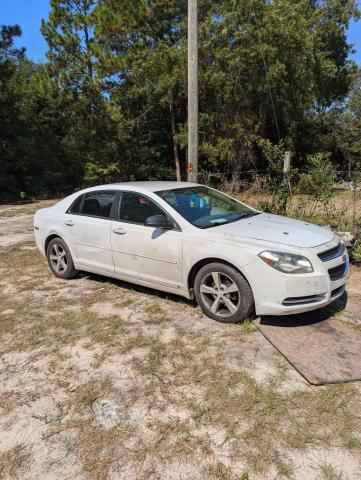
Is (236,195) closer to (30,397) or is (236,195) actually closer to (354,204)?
(354,204)

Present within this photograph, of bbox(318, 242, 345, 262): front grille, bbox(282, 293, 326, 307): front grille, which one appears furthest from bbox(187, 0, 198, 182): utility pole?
bbox(282, 293, 326, 307): front grille

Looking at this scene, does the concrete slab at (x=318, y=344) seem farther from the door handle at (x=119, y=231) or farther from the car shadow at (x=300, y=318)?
the door handle at (x=119, y=231)

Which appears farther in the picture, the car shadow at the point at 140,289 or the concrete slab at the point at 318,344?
the car shadow at the point at 140,289

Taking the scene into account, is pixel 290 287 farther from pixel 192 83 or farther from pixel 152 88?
pixel 152 88

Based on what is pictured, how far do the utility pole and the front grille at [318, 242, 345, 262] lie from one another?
16.7 ft

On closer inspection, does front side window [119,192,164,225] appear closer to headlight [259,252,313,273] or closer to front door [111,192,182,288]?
front door [111,192,182,288]

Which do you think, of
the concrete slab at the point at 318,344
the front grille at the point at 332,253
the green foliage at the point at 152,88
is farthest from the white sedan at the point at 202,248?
the green foliage at the point at 152,88

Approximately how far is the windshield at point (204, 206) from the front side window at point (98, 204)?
2.56 feet

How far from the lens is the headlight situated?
155 inches

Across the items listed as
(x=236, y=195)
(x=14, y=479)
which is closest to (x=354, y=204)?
(x=236, y=195)

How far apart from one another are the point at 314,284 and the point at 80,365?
7.51ft

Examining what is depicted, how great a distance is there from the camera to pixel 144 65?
56.5ft

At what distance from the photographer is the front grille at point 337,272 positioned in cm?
412

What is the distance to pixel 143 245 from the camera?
4820mm
